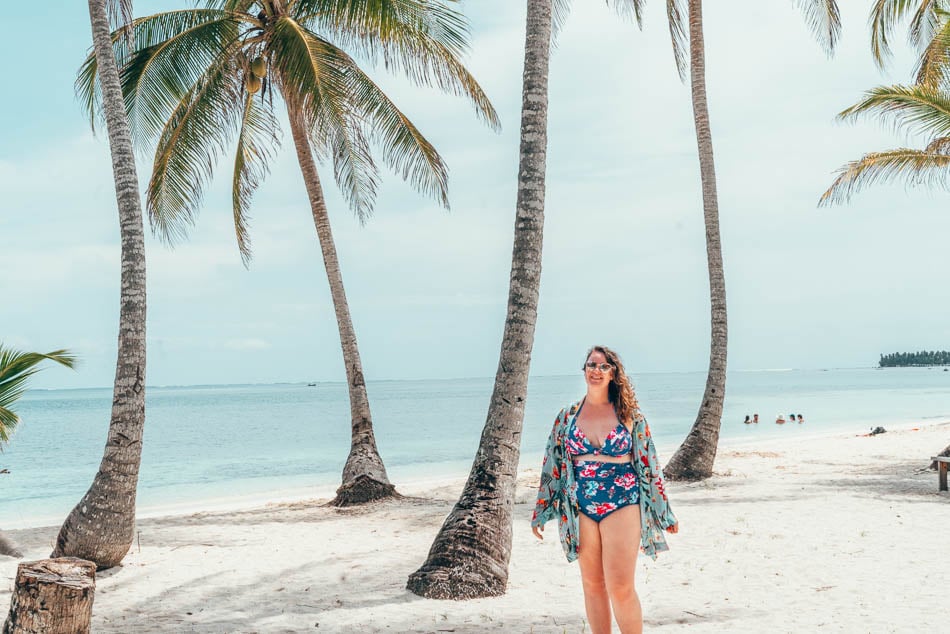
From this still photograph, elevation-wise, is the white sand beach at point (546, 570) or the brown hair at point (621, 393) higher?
the brown hair at point (621, 393)

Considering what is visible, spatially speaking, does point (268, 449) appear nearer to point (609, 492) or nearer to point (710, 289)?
point (710, 289)

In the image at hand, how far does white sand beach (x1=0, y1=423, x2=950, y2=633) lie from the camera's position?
5.77 m

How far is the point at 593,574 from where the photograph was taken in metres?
4.39

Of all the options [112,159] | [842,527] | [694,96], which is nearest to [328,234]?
[112,159]

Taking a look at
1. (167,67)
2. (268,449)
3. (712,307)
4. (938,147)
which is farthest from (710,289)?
(268,449)

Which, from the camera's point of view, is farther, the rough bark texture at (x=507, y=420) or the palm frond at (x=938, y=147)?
the palm frond at (x=938, y=147)

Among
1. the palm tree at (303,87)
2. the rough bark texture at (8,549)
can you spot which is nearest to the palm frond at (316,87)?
the palm tree at (303,87)

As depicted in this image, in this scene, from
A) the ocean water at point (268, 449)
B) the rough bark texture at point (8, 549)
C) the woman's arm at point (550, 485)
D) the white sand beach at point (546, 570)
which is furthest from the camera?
the ocean water at point (268, 449)

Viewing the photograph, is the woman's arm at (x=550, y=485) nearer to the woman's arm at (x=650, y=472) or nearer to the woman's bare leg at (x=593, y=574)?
the woman's bare leg at (x=593, y=574)

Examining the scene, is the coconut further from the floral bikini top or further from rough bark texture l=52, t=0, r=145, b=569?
the floral bikini top

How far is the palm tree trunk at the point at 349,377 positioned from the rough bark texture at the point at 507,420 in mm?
5451

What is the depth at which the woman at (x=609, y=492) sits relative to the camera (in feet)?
13.9

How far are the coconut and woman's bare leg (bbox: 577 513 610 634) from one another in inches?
407

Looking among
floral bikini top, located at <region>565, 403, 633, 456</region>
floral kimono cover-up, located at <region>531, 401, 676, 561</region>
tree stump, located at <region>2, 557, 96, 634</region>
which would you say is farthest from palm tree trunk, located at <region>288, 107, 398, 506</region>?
floral bikini top, located at <region>565, 403, 633, 456</region>
